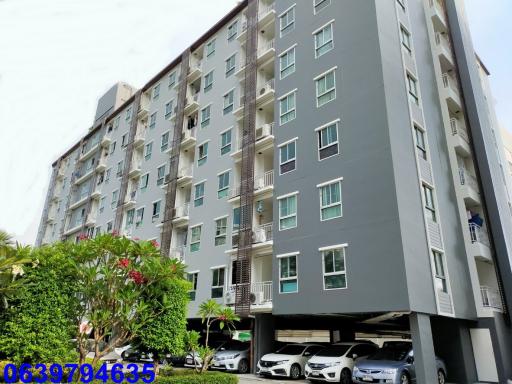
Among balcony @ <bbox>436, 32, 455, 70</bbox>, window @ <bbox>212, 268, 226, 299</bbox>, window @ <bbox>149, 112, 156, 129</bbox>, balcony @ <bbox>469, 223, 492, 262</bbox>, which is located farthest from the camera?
window @ <bbox>149, 112, 156, 129</bbox>

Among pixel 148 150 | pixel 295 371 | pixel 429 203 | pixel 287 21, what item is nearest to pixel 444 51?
pixel 287 21

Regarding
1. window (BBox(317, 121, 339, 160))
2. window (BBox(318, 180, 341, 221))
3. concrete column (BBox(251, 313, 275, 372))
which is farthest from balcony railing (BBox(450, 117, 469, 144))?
concrete column (BBox(251, 313, 275, 372))

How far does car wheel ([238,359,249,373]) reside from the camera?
64.9 ft

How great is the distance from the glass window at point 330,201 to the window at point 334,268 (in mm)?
1558

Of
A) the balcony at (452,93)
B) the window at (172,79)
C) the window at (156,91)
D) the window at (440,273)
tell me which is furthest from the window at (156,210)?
the balcony at (452,93)

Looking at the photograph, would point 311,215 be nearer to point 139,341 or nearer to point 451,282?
point 451,282

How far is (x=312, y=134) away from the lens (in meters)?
20.1

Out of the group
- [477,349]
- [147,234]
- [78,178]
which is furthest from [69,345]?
[78,178]

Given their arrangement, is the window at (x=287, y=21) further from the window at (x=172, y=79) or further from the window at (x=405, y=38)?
the window at (x=172, y=79)

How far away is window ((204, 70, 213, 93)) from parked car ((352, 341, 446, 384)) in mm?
21353

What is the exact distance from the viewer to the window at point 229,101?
89.0 ft

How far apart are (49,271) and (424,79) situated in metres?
19.4

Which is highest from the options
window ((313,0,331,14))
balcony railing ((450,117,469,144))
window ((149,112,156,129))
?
window ((149,112,156,129))

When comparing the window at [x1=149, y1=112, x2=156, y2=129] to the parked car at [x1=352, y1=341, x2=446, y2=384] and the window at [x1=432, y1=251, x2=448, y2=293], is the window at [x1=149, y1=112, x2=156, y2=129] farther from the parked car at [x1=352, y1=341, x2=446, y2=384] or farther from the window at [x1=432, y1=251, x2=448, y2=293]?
the parked car at [x1=352, y1=341, x2=446, y2=384]
